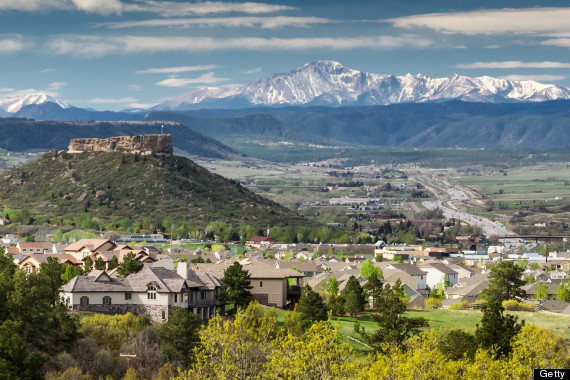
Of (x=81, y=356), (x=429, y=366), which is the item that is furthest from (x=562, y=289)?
(x=429, y=366)

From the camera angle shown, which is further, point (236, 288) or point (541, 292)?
point (541, 292)

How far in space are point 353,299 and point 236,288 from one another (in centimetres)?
1371

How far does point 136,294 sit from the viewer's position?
90938 mm

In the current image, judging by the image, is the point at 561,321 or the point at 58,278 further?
A: the point at 561,321

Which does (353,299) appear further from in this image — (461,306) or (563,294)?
(563,294)

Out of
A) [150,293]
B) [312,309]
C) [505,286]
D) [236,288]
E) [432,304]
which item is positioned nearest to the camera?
[150,293]

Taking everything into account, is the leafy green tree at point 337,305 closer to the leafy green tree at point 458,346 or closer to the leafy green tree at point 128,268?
the leafy green tree at point 128,268

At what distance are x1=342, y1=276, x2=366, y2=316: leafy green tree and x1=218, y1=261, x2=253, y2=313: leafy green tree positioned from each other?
1084 cm

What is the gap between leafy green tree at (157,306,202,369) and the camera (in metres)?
77.9

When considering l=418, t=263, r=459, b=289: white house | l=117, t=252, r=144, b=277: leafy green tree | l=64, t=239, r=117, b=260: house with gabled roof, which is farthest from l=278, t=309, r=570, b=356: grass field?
l=418, t=263, r=459, b=289: white house

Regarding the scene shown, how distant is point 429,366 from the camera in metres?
55.4

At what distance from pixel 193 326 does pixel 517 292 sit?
52.9 metres

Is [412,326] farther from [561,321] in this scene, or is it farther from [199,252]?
[199,252]

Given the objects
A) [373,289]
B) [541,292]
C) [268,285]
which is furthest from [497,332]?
[541,292]
